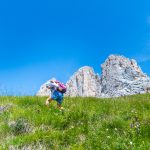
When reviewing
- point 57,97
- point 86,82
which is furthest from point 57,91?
point 86,82

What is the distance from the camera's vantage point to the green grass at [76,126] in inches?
471

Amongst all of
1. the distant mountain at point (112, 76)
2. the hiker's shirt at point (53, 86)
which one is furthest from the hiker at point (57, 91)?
the distant mountain at point (112, 76)

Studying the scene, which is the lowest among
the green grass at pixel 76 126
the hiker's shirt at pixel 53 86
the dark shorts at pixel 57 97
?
the green grass at pixel 76 126

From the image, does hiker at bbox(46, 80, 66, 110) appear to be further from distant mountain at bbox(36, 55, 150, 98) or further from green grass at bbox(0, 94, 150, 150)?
distant mountain at bbox(36, 55, 150, 98)

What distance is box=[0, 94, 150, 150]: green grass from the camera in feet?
39.2

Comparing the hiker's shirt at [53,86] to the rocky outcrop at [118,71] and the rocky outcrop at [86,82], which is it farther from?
the rocky outcrop at [86,82]

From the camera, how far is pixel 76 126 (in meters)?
14.2

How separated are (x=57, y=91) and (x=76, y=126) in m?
4.00

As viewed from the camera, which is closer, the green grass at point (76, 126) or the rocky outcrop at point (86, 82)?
the green grass at point (76, 126)

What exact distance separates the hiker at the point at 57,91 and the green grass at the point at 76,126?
11.9 inches

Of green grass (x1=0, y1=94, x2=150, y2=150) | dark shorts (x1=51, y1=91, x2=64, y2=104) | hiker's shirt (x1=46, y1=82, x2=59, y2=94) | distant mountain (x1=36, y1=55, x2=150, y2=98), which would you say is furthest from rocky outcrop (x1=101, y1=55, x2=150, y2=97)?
green grass (x1=0, y1=94, x2=150, y2=150)

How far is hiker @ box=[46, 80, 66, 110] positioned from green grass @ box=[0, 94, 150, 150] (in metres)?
0.30

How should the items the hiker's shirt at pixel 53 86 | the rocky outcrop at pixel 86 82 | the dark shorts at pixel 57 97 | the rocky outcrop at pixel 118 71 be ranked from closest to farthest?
1. the dark shorts at pixel 57 97
2. the hiker's shirt at pixel 53 86
3. the rocky outcrop at pixel 118 71
4. the rocky outcrop at pixel 86 82

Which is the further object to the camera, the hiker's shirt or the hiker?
the hiker's shirt
